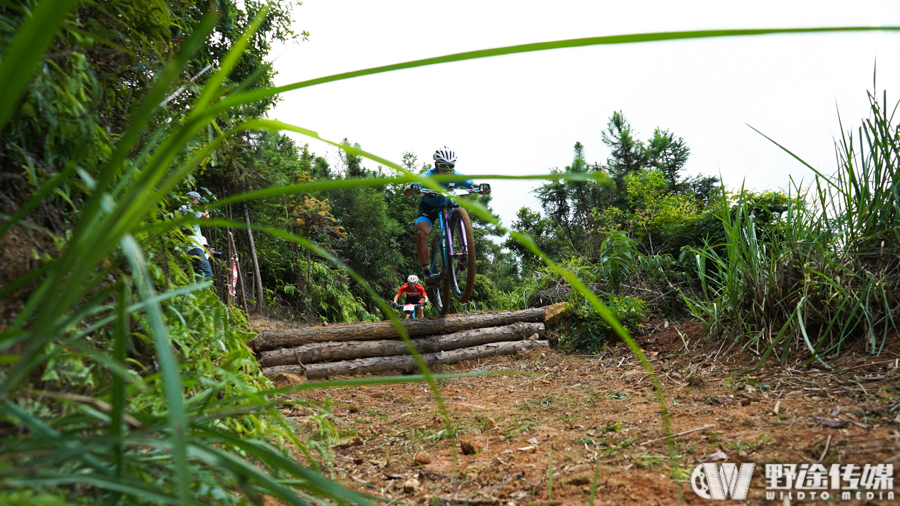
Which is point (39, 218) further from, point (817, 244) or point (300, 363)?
point (300, 363)

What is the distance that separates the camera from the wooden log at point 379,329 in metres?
4.16

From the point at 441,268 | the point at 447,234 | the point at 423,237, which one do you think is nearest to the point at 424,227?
the point at 423,237

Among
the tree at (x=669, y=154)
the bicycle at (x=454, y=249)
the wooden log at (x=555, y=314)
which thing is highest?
the tree at (x=669, y=154)

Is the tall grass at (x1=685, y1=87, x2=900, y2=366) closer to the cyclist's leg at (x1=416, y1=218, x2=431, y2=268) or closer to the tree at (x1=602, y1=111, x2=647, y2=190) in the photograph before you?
the cyclist's leg at (x1=416, y1=218, x2=431, y2=268)

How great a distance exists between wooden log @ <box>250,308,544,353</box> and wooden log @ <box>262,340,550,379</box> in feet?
0.77

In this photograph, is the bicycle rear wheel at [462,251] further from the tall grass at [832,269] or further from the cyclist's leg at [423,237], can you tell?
the tall grass at [832,269]

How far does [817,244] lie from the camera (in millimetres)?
2229

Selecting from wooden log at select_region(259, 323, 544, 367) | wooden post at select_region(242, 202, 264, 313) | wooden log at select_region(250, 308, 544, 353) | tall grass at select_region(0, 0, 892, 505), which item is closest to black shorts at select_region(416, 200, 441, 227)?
wooden log at select_region(250, 308, 544, 353)

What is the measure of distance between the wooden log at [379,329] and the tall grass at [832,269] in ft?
9.07

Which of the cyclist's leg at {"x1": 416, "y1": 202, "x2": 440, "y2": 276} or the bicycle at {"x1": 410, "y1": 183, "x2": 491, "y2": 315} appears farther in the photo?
→ the cyclist's leg at {"x1": 416, "y1": 202, "x2": 440, "y2": 276}

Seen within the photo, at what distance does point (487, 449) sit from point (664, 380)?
56.6 inches

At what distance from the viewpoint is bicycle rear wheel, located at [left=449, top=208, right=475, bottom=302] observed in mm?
4762

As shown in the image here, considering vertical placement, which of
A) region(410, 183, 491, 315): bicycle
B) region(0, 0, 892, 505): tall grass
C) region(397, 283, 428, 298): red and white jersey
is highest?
region(410, 183, 491, 315): bicycle

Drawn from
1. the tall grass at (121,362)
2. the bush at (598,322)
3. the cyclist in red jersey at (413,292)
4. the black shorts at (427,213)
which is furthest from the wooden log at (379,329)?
the tall grass at (121,362)
